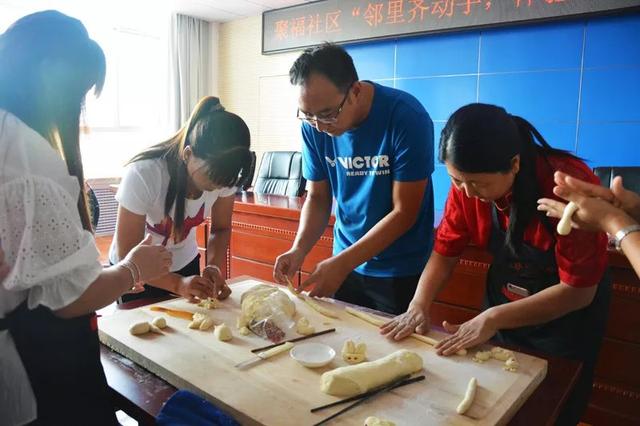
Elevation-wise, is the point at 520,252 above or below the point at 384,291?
above

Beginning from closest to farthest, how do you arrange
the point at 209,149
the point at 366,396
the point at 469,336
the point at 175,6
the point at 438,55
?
the point at 366,396
the point at 469,336
the point at 209,149
the point at 438,55
the point at 175,6

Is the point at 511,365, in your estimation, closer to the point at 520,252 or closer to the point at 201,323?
the point at 520,252

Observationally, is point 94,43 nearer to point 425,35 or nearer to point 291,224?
point 291,224

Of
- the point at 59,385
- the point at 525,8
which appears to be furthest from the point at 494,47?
the point at 59,385

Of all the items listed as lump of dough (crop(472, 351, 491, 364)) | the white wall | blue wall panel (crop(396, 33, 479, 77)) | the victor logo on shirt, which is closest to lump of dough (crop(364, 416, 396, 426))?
lump of dough (crop(472, 351, 491, 364))

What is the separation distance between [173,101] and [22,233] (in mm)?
5483

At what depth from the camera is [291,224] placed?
9.90 ft

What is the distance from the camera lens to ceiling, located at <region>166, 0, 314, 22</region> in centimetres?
523

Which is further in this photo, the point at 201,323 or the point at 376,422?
the point at 201,323

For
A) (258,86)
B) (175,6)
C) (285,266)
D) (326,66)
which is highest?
(175,6)

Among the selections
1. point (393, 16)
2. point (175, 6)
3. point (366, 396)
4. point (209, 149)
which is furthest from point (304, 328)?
point (175, 6)

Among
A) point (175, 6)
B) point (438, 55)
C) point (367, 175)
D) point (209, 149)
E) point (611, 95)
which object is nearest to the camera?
point (209, 149)

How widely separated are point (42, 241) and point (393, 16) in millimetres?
4235

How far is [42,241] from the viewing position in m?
0.75
